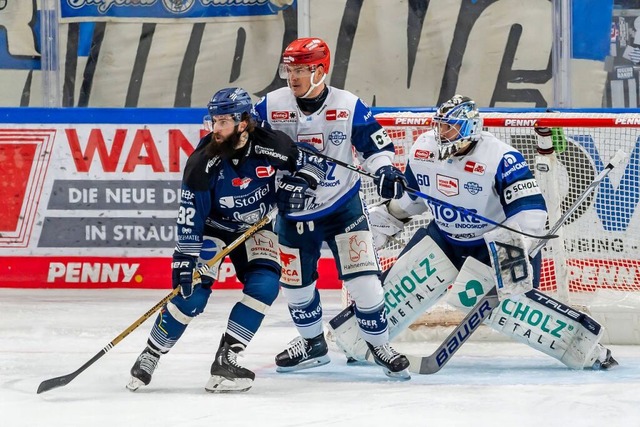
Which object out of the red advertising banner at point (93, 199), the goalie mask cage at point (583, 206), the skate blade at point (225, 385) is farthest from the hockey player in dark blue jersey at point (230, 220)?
the red advertising banner at point (93, 199)

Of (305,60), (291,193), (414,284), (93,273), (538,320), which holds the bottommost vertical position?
(93,273)

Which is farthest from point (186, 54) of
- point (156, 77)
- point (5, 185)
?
point (5, 185)

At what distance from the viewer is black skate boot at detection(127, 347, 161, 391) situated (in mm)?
4672

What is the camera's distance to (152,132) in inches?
279

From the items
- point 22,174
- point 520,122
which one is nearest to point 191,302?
point 520,122

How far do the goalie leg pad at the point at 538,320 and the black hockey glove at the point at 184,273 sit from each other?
1054 millimetres

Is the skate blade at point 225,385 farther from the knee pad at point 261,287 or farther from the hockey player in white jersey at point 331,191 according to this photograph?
the hockey player in white jersey at point 331,191

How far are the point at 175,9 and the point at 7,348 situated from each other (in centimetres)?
277

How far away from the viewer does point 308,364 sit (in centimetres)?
512

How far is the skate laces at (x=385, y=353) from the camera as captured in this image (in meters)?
4.86

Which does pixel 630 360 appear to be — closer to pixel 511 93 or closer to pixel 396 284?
pixel 396 284

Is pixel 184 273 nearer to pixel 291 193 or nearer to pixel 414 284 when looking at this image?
pixel 291 193

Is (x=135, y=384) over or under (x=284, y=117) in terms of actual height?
under

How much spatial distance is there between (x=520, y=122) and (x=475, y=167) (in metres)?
0.99
